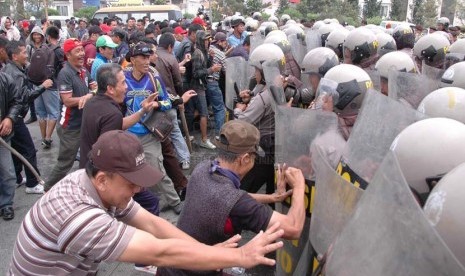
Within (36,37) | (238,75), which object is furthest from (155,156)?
(36,37)

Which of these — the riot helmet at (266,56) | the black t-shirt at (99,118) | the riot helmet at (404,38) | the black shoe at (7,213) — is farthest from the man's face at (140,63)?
the riot helmet at (404,38)

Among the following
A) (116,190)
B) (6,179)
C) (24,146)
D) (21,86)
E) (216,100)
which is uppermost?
(116,190)

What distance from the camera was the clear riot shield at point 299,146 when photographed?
7.62ft

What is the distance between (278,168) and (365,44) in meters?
2.93

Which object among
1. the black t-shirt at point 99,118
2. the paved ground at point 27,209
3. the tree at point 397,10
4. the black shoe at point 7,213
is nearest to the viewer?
the black t-shirt at point 99,118

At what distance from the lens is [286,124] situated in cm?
250

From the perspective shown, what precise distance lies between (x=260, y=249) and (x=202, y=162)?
770 millimetres

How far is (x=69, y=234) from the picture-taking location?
170 centimetres

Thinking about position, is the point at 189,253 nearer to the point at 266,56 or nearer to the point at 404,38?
the point at 266,56

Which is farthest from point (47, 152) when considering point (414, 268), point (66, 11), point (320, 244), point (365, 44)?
point (66, 11)

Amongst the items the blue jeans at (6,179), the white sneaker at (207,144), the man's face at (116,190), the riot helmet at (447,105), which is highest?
the riot helmet at (447,105)

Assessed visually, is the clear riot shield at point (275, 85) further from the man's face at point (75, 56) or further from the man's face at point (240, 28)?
the man's face at point (240, 28)

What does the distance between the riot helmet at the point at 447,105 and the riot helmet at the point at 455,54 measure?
2710 millimetres

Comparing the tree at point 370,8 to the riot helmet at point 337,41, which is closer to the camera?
the riot helmet at point 337,41
